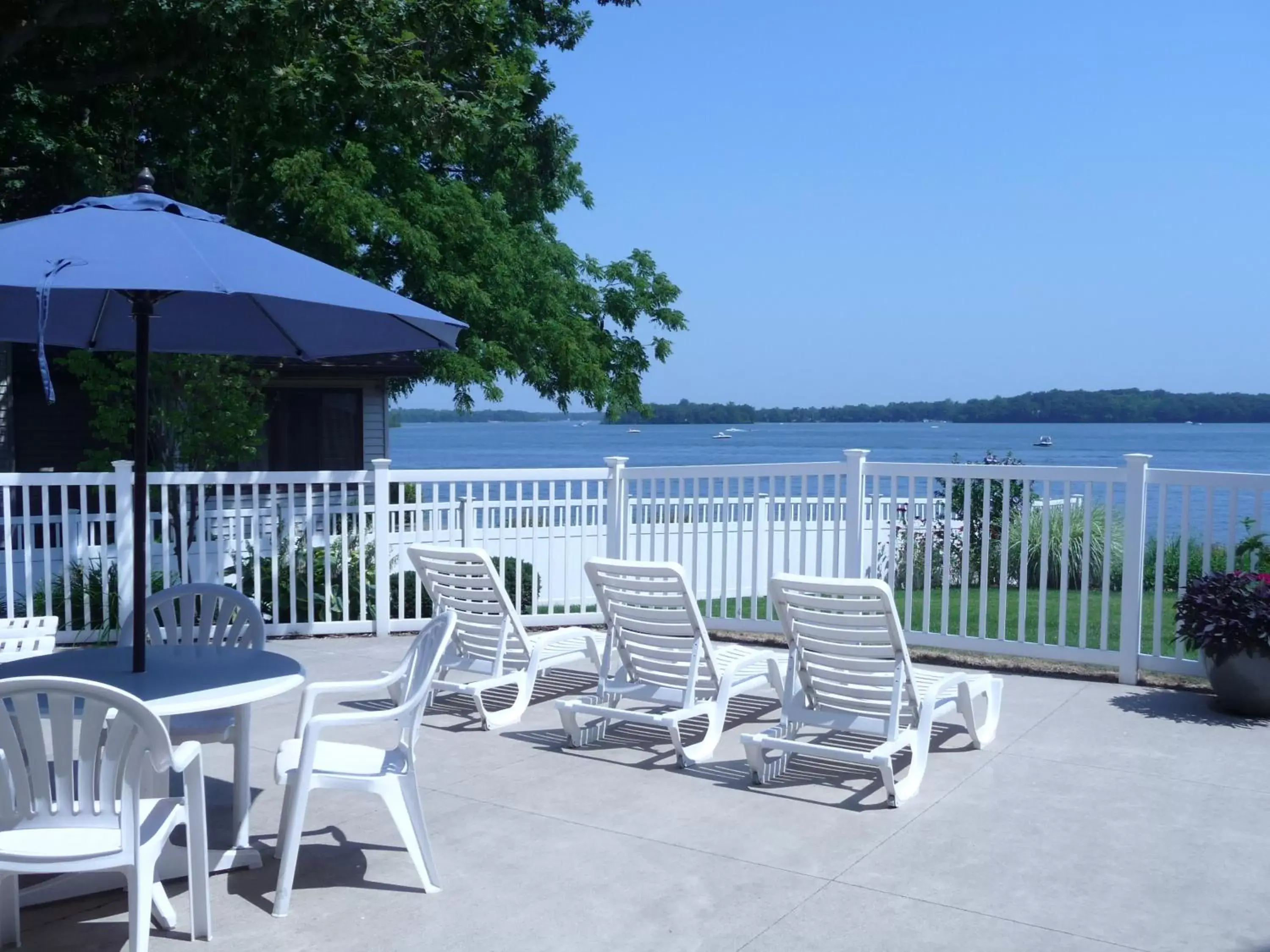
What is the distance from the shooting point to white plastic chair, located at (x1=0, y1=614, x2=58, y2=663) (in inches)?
220

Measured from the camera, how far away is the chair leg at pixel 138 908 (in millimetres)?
3086

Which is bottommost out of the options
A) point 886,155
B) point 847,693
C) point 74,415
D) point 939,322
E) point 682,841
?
point 682,841

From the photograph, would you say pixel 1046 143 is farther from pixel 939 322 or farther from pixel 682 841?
pixel 682 841

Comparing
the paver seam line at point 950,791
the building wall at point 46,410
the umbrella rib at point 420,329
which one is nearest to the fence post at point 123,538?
the umbrella rib at point 420,329

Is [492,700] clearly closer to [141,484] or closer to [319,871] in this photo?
[319,871]

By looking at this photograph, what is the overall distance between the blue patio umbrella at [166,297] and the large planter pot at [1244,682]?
460 cm

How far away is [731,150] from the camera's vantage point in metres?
26.4

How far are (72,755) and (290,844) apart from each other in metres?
0.98

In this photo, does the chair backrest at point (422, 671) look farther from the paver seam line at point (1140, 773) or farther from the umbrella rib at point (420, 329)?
the paver seam line at point (1140, 773)

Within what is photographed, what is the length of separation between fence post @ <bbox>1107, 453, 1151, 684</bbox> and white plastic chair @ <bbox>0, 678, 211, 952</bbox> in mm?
5967

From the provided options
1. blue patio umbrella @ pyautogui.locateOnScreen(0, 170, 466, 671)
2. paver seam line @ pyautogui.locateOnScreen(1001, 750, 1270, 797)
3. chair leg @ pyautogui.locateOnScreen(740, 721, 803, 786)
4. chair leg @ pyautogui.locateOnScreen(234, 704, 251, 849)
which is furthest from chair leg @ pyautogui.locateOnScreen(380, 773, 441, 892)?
paver seam line @ pyautogui.locateOnScreen(1001, 750, 1270, 797)

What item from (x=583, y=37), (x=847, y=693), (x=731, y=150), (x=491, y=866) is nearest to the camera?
(x=491, y=866)

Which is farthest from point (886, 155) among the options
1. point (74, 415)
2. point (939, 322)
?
point (74, 415)

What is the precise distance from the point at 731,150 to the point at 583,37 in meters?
7.65
